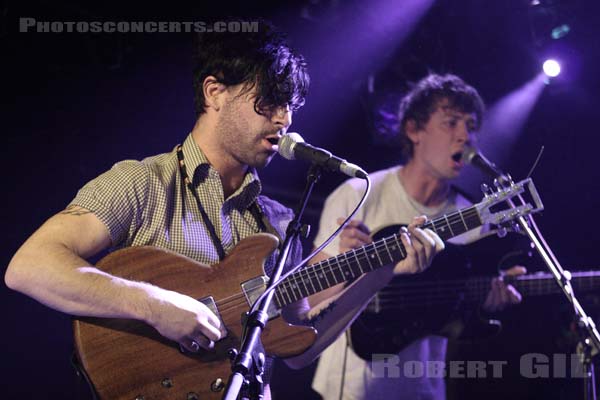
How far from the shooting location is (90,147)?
4.10 m

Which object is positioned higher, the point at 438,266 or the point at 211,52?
the point at 211,52

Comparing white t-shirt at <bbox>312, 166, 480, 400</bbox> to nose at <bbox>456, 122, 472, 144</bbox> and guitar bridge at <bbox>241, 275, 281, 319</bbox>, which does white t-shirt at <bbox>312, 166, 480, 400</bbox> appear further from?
guitar bridge at <bbox>241, 275, 281, 319</bbox>

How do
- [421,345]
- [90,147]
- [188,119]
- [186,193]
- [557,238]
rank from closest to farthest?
1. [186,193]
2. [421,345]
3. [90,147]
4. [188,119]
5. [557,238]

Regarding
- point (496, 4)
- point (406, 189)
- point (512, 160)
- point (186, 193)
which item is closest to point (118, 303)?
point (186, 193)

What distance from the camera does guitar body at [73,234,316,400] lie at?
233cm

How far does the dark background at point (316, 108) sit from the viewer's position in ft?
12.7

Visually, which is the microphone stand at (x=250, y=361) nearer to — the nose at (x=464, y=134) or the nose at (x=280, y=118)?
the nose at (x=280, y=118)

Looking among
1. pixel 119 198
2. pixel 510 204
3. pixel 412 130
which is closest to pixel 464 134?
pixel 412 130

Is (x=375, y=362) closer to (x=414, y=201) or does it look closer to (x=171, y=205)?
(x=414, y=201)

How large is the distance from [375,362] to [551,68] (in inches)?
108

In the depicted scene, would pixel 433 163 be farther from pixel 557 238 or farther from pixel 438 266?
pixel 557 238

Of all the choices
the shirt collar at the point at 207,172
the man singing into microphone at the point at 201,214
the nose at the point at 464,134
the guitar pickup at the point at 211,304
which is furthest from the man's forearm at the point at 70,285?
the nose at the point at 464,134

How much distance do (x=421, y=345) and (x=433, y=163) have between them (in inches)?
46.7

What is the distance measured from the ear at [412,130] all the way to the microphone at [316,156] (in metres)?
2.30
